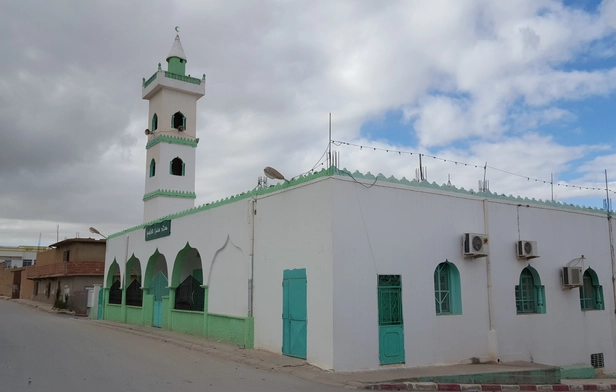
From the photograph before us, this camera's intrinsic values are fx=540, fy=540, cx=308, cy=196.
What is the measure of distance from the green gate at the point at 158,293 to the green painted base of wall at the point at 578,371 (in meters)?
12.3

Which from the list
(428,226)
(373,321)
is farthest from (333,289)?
(428,226)

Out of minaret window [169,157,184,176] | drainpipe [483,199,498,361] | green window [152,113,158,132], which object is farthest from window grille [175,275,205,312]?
drainpipe [483,199,498,361]

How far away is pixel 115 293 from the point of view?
24.5m

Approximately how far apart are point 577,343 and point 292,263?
8303 millimetres

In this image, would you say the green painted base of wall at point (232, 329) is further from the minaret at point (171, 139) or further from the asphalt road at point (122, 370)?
the minaret at point (171, 139)

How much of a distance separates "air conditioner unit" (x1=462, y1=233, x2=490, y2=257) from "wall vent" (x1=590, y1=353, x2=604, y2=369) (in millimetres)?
5294

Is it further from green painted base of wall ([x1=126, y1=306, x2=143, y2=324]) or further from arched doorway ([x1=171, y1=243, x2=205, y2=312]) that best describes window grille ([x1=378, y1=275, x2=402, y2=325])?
green painted base of wall ([x1=126, y1=306, x2=143, y2=324])

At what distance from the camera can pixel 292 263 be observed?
455 inches

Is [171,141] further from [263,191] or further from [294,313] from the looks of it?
[294,313]

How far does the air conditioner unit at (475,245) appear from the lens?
12.0 meters

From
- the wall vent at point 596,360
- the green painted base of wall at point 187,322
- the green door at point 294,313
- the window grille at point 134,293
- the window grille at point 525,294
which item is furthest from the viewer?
the window grille at point 134,293

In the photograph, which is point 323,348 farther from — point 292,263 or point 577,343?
point 577,343

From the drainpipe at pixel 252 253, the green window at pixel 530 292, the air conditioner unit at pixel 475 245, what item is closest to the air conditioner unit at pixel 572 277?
the green window at pixel 530 292

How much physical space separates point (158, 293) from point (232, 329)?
671 cm
